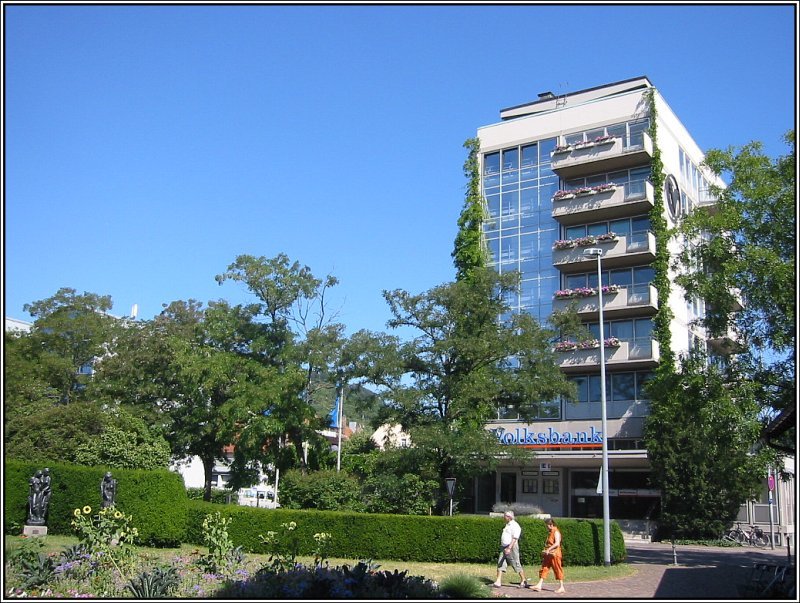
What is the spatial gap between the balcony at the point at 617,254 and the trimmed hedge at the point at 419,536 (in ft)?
71.8

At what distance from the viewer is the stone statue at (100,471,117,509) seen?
76.1 feet

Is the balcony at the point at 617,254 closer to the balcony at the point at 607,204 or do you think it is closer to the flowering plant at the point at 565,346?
the balcony at the point at 607,204

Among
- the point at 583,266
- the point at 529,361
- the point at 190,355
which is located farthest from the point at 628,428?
the point at 190,355

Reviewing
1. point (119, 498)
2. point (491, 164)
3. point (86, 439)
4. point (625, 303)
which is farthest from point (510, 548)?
point (491, 164)

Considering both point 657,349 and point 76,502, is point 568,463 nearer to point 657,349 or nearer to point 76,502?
point 657,349

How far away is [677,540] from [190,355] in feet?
79.9

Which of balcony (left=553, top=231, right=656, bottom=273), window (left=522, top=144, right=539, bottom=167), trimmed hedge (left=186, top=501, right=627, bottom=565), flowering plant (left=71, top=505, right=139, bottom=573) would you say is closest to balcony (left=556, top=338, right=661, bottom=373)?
balcony (left=553, top=231, right=656, bottom=273)

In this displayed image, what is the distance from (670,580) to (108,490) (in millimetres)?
16209

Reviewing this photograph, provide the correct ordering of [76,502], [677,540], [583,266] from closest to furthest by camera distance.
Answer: [76,502] → [677,540] → [583,266]

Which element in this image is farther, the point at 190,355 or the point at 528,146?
the point at 528,146

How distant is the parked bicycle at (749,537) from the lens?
118 feet

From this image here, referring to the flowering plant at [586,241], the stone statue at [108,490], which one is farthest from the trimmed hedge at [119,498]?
the flowering plant at [586,241]

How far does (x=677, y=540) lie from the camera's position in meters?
35.5

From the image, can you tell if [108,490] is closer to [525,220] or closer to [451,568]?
[451,568]
